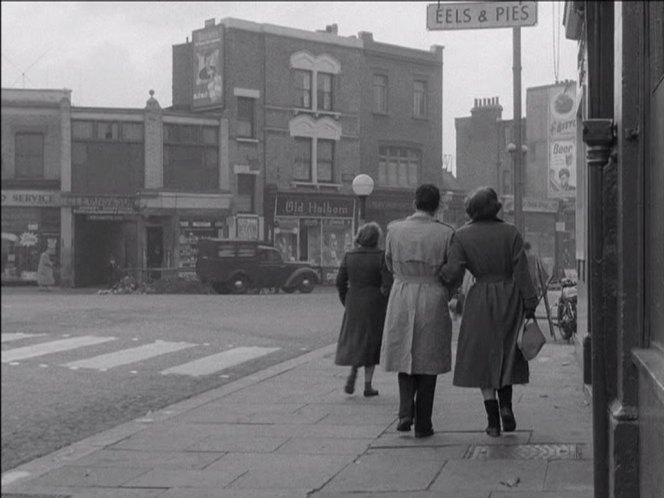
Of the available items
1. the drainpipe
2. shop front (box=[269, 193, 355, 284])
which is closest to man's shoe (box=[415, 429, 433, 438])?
the drainpipe

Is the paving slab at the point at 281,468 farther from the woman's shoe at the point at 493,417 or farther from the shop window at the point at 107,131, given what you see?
the shop window at the point at 107,131

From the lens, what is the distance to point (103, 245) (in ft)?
13.7

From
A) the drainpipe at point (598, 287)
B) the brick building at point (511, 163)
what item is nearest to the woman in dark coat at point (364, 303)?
the drainpipe at point (598, 287)

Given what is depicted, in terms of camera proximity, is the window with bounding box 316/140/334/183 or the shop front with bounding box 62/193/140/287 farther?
the window with bounding box 316/140/334/183

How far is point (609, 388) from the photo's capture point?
4070 millimetres

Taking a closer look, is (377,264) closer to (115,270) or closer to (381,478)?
(381,478)

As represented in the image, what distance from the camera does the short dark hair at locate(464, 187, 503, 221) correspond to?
21.8 ft

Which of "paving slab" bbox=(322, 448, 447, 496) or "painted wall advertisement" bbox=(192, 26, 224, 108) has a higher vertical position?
"painted wall advertisement" bbox=(192, 26, 224, 108)

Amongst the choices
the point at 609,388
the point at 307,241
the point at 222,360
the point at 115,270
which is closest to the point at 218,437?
the point at 115,270

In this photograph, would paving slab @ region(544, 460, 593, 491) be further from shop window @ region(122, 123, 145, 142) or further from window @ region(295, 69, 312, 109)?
window @ region(295, 69, 312, 109)

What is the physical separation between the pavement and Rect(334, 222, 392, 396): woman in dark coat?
0.39 meters

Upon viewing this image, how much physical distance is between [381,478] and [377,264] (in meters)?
3.38

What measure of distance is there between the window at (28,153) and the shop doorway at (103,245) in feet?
5.15

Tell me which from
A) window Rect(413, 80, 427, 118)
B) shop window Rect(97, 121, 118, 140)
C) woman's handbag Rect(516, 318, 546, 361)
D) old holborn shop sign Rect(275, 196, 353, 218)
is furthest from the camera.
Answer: old holborn shop sign Rect(275, 196, 353, 218)
